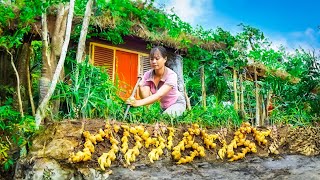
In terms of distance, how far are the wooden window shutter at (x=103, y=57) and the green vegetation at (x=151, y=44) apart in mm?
1022

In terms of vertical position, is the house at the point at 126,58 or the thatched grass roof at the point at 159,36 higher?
the thatched grass roof at the point at 159,36

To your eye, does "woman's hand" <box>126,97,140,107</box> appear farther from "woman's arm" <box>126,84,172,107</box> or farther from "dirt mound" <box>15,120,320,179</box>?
"dirt mound" <box>15,120,320,179</box>

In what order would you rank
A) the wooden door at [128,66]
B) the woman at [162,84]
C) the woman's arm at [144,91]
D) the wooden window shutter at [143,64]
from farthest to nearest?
the wooden window shutter at [143,64], the wooden door at [128,66], the woman's arm at [144,91], the woman at [162,84]

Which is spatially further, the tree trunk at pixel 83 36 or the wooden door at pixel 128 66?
the wooden door at pixel 128 66

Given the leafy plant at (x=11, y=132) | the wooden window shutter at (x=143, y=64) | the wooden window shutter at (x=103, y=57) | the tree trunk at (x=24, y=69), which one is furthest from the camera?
the wooden window shutter at (x=143, y=64)

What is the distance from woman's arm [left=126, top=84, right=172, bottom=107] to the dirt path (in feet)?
2.09

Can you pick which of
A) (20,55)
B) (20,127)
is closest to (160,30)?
(20,55)

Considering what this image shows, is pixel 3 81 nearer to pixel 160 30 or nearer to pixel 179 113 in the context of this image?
pixel 160 30

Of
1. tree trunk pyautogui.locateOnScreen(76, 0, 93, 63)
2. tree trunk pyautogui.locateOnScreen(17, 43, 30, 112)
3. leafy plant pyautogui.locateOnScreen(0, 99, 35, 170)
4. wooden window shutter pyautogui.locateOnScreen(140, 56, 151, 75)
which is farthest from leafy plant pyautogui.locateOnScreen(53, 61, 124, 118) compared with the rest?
wooden window shutter pyautogui.locateOnScreen(140, 56, 151, 75)

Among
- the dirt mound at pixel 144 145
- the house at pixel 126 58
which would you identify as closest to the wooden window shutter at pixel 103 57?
the house at pixel 126 58

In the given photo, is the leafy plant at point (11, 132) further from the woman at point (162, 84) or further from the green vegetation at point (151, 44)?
the woman at point (162, 84)

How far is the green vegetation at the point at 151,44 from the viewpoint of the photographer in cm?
399

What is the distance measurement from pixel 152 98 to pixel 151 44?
247 inches

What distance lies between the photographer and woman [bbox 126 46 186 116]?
434 centimetres
